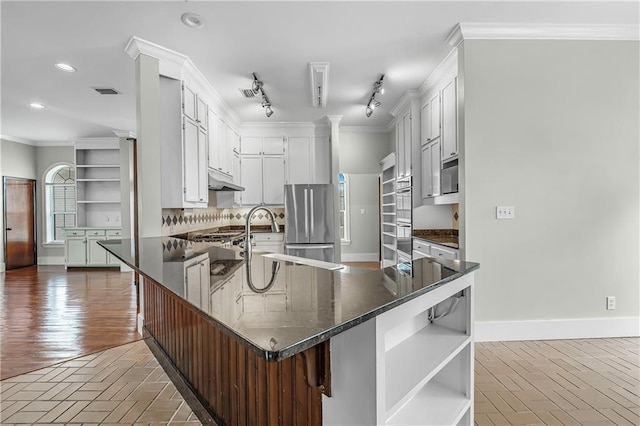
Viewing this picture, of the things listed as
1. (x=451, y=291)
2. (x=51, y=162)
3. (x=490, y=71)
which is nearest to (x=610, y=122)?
(x=490, y=71)

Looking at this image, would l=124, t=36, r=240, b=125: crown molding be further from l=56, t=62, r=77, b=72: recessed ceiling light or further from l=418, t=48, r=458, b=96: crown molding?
l=418, t=48, r=458, b=96: crown molding

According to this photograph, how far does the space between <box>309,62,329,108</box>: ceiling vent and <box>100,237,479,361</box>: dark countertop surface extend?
251cm

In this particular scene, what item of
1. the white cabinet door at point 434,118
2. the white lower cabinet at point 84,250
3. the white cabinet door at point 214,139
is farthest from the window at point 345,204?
the white lower cabinet at point 84,250

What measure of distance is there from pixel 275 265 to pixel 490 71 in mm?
2574

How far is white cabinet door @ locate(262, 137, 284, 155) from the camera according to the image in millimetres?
5836

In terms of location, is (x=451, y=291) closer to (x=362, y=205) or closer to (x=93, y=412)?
(x=93, y=412)

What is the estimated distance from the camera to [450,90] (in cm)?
352

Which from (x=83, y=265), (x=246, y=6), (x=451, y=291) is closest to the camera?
(x=451, y=291)

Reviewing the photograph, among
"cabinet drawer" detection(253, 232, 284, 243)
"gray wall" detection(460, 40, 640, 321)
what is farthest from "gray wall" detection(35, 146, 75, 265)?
"gray wall" detection(460, 40, 640, 321)

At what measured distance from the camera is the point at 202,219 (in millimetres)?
4828

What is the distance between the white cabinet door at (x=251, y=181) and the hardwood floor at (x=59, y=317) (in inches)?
86.5

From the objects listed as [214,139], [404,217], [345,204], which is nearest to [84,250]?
[214,139]

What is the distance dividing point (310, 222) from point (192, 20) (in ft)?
10.4

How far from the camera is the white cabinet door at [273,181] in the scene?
19.0 ft
